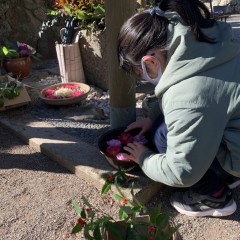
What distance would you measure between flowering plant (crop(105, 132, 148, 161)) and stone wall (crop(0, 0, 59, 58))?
329cm

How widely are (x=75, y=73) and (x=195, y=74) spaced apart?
2.46 metres

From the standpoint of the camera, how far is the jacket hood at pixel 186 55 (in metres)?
1.48

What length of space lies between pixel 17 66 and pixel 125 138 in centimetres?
227

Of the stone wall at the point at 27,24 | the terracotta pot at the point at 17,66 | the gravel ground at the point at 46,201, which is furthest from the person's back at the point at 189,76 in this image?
the stone wall at the point at 27,24

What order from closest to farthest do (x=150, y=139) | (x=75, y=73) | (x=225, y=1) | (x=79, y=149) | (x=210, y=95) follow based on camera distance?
(x=210, y=95) → (x=150, y=139) → (x=79, y=149) → (x=75, y=73) → (x=225, y=1)

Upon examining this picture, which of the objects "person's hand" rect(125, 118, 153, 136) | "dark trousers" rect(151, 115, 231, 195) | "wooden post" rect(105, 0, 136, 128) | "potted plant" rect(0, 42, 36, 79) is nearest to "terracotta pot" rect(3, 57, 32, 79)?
"potted plant" rect(0, 42, 36, 79)

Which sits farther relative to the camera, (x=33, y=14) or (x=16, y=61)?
(x=33, y=14)

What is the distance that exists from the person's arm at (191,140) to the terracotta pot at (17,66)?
2.82 metres

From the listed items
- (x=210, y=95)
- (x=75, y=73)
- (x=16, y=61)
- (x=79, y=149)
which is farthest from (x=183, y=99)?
(x=16, y=61)

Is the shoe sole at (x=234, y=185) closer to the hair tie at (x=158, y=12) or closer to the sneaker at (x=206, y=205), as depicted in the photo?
the sneaker at (x=206, y=205)

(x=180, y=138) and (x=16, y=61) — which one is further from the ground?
(x=180, y=138)

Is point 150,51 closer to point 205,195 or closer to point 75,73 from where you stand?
point 205,195

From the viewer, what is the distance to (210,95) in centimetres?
145

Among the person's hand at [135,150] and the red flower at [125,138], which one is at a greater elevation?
the person's hand at [135,150]
